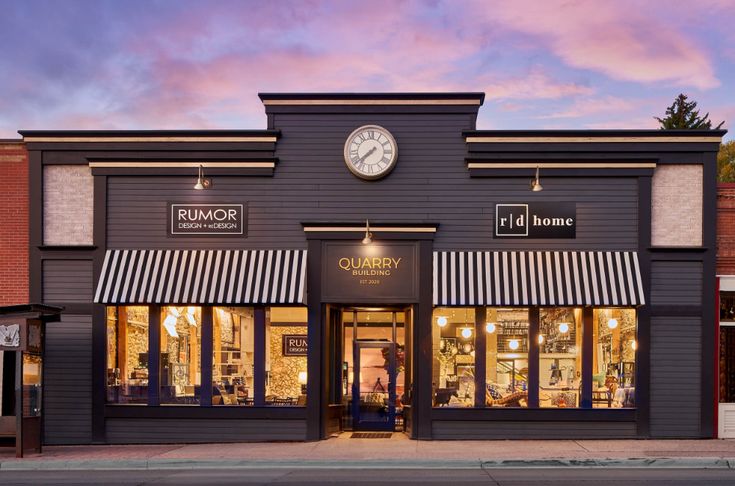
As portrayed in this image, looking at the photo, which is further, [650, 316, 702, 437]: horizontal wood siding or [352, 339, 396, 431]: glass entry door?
[352, 339, 396, 431]: glass entry door

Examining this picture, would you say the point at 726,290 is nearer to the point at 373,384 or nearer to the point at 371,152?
the point at 373,384

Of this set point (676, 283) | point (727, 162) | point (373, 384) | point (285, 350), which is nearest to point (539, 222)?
point (676, 283)

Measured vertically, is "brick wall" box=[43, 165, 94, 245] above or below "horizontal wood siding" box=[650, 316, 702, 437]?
A: above

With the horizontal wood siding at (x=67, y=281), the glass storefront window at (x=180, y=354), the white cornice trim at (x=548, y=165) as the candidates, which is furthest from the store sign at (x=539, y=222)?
the horizontal wood siding at (x=67, y=281)

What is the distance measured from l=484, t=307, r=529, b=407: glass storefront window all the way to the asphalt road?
3.85 m

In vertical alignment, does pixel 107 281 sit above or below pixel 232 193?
below

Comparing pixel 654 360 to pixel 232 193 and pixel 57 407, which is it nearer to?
pixel 232 193

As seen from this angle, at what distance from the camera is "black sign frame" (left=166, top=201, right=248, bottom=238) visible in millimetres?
19359

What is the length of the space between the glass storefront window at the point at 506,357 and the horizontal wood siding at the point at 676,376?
9.64ft

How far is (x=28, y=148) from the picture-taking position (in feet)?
63.9

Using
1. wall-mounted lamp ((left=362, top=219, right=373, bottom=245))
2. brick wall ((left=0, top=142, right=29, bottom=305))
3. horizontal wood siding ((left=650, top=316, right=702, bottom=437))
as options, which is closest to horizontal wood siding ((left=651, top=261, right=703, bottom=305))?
horizontal wood siding ((left=650, top=316, right=702, bottom=437))

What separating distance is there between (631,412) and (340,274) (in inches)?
292

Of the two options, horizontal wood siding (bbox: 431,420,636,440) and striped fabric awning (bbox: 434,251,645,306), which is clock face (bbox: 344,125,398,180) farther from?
horizontal wood siding (bbox: 431,420,636,440)

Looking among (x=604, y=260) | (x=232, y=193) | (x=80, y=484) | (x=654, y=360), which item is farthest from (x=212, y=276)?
(x=654, y=360)
